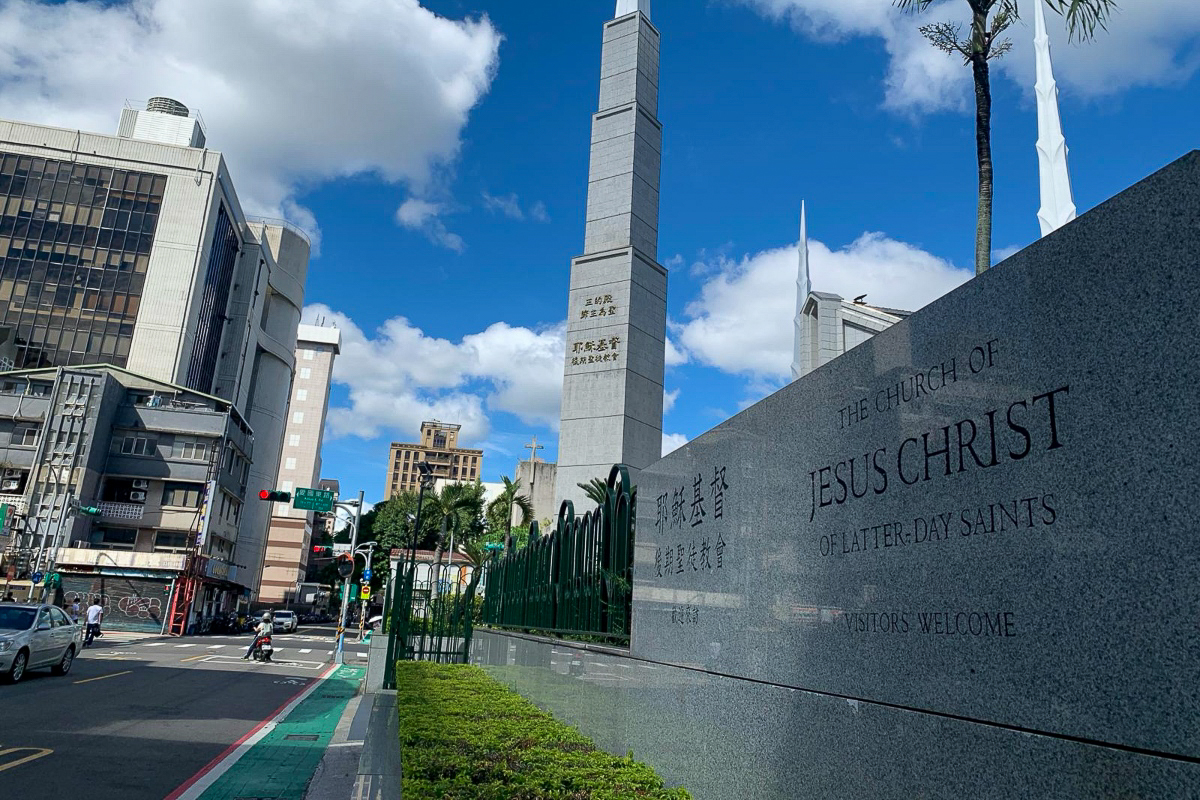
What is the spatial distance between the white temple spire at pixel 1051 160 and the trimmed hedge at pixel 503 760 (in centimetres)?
3641

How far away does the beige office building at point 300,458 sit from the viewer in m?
87.0

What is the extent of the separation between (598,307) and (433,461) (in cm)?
14299

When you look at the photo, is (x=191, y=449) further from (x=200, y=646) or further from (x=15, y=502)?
(x=200, y=646)

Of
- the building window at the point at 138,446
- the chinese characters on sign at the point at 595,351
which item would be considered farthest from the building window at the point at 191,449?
the chinese characters on sign at the point at 595,351

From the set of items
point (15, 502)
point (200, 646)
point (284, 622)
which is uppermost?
point (15, 502)

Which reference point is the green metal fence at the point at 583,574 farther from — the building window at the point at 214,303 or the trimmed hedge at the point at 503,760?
the building window at the point at 214,303

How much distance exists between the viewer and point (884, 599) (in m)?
2.77

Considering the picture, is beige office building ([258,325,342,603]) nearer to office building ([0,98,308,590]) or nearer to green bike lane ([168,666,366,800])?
office building ([0,98,308,590])

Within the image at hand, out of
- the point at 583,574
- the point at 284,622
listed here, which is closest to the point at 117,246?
the point at 284,622

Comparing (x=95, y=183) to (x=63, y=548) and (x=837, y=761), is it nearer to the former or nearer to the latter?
(x=63, y=548)

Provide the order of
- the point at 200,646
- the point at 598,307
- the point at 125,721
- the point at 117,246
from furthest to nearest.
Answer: the point at 117,246 < the point at 200,646 < the point at 598,307 < the point at 125,721

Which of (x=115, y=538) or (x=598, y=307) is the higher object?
(x=598, y=307)

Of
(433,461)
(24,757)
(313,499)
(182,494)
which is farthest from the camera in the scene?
(433,461)

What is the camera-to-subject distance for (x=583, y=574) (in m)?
7.86
